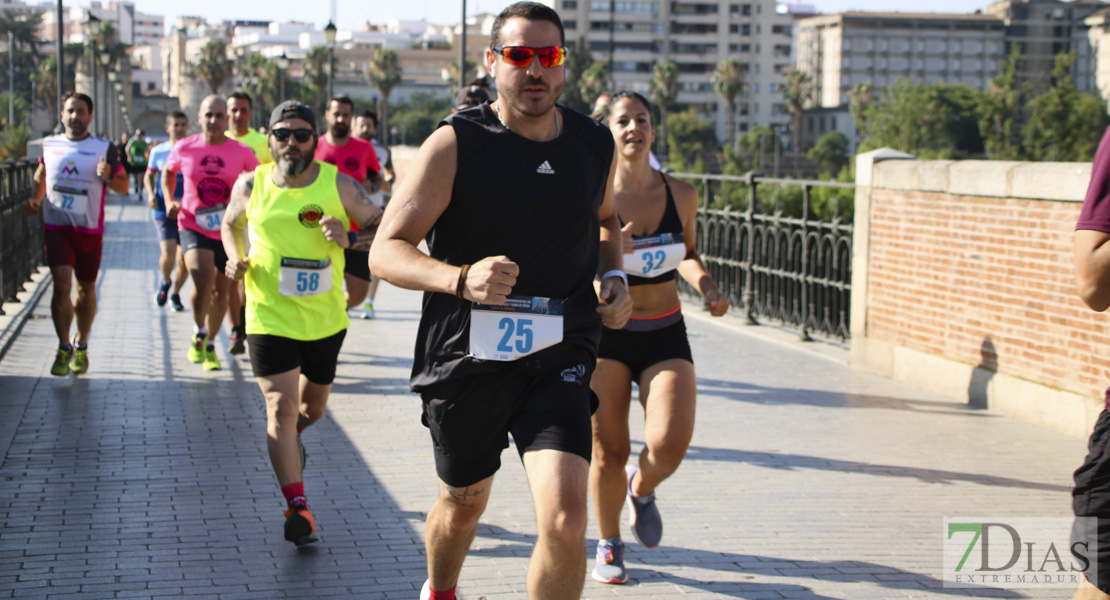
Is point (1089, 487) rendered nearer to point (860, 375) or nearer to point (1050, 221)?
point (1050, 221)

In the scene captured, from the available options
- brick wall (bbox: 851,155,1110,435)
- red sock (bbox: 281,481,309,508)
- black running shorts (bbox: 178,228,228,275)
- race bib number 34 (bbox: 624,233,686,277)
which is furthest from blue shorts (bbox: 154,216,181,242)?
race bib number 34 (bbox: 624,233,686,277)

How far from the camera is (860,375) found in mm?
10242

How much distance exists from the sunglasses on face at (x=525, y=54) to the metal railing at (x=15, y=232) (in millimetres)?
8968

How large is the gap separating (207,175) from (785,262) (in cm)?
586

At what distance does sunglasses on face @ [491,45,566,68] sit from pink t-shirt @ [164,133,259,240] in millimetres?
6055

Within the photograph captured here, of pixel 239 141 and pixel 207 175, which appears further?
pixel 239 141

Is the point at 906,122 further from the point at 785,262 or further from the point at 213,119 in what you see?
the point at 213,119

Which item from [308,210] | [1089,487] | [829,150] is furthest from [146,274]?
[829,150]

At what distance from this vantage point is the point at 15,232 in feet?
41.8

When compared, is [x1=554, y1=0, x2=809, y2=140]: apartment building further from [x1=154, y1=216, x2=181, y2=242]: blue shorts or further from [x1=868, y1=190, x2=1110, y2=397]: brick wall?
[x1=868, y1=190, x2=1110, y2=397]: brick wall

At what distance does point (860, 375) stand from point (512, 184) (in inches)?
286

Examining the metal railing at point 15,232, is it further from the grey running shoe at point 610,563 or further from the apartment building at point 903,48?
the apartment building at point 903,48

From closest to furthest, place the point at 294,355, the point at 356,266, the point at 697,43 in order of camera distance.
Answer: the point at 294,355
the point at 356,266
the point at 697,43


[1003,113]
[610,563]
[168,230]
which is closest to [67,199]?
[168,230]
